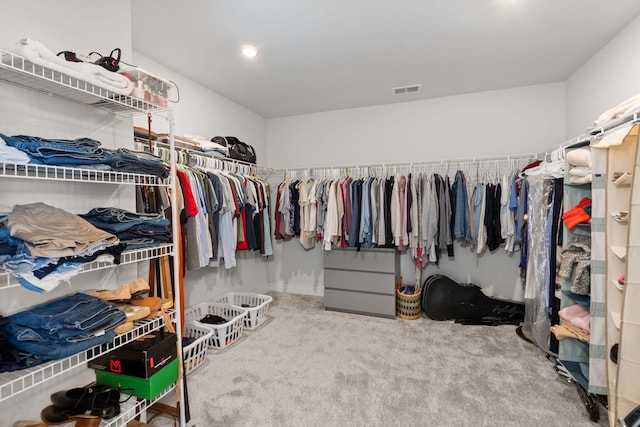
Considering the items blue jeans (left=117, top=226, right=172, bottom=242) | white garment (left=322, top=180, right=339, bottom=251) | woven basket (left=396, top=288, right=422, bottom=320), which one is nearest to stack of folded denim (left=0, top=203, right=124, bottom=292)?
blue jeans (left=117, top=226, right=172, bottom=242)

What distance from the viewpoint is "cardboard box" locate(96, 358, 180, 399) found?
4.56 feet

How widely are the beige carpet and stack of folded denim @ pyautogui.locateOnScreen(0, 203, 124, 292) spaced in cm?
116

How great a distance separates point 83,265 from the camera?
121cm

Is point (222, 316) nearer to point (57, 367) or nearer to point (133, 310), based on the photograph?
point (133, 310)

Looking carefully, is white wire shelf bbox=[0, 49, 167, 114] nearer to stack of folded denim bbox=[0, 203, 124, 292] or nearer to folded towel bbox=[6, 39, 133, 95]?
folded towel bbox=[6, 39, 133, 95]

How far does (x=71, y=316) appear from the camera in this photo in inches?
47.4

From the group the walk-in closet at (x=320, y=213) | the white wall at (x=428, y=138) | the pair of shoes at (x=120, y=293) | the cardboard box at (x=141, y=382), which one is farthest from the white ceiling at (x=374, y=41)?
the cardboard box at (x=141, y=382)

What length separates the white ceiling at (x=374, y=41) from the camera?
1.95m

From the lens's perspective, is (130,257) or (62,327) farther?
(130,257)

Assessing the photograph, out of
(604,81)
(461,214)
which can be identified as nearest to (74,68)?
(461,214)

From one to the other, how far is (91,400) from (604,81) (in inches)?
156

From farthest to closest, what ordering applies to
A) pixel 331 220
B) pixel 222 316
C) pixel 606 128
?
pixel 331 220 → pixel 222 316 → pixel 606 128

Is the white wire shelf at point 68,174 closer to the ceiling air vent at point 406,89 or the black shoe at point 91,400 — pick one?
the black shoe at point 91,400


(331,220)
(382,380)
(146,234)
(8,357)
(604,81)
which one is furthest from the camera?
(331,220)
